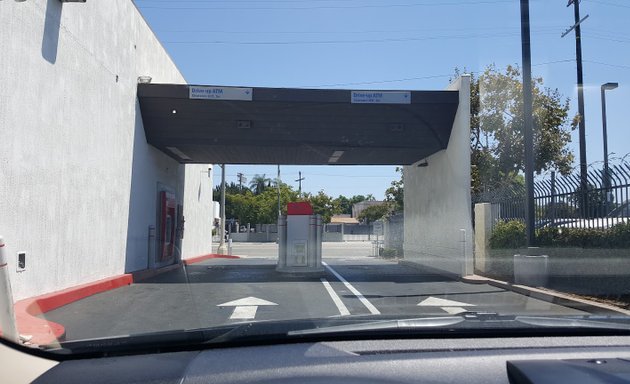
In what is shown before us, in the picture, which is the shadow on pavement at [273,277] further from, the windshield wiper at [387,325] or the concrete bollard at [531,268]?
the windshield wiper at [387,325]

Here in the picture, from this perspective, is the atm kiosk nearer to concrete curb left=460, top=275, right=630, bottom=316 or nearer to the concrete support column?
the concrete support column

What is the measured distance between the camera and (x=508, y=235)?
53.2 ft

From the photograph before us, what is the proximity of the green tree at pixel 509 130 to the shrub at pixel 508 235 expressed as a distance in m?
4.55

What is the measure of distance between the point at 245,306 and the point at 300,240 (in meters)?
9.93

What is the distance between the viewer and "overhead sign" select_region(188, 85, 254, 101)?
17250 mm

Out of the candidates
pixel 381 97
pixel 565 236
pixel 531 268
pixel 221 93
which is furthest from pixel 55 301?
pixel 565 236

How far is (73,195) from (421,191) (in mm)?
14641

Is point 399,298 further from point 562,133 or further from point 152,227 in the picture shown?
point 562,133

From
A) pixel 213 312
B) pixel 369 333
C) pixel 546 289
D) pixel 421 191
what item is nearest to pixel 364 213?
pixel 421 191

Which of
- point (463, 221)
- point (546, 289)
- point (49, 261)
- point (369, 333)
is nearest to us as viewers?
point (369, 333)

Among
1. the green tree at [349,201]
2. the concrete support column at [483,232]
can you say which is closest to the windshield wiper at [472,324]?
the concrete support column at [483,232]

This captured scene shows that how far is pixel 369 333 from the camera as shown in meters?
3.01

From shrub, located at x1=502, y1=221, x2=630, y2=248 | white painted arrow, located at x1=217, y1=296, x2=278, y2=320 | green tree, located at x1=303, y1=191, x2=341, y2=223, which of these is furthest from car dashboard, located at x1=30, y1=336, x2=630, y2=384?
green tree, located at x1=303, y1=191, x2=341, y2=223

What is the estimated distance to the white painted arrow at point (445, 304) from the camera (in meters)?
10.6
